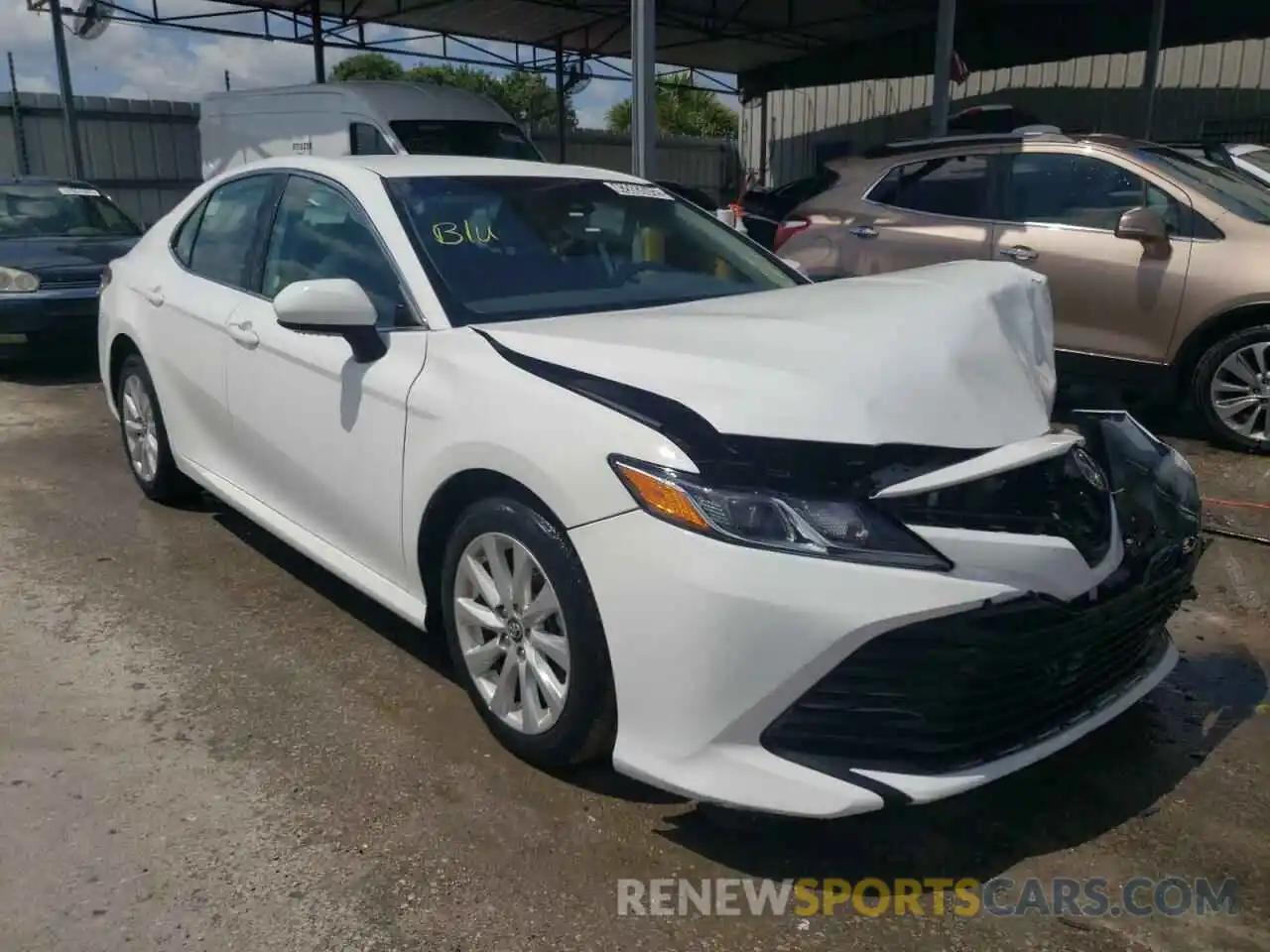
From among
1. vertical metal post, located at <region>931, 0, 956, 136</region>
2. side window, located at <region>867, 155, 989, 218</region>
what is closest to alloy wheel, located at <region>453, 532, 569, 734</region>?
side window, located at <region>867, 155, 989, 218</region>

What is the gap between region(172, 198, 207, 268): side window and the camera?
4605 millimetres

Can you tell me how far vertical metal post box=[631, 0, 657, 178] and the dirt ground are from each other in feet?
16.3

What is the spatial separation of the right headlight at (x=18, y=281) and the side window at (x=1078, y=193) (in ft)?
21.8

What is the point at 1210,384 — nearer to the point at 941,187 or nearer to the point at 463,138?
the point at 941,187

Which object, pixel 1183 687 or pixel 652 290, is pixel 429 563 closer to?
pixel 652 290

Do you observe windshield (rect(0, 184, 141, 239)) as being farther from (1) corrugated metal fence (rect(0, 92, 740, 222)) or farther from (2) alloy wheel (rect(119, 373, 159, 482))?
(1) corrugated metal fence (rect(0, 92, 740, 222))

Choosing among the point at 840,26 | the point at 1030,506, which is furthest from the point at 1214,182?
the point at 840,26

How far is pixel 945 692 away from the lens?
2297mm

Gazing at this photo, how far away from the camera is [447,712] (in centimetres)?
325

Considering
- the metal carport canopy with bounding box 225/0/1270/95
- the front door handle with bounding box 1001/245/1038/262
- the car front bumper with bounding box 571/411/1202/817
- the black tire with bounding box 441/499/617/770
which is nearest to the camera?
the car front bumper with bounding box 571/411/1202/817

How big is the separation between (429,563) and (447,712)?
18.4 inches

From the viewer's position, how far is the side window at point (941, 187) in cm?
682

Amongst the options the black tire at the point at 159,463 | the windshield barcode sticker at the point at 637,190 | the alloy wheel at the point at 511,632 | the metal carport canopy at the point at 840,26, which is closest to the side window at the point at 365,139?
the metal carport canopy at the point at 840,26

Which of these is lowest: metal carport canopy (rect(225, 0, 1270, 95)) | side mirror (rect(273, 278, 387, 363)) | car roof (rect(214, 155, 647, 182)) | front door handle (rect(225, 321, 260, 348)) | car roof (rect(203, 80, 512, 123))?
front door handle (rect(225, 321, 260, 348))
